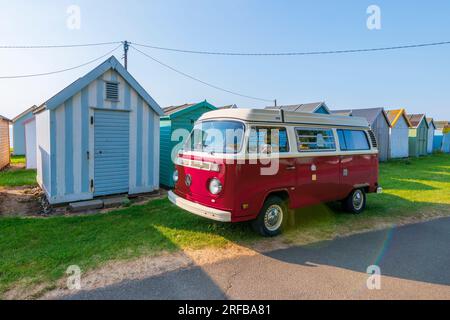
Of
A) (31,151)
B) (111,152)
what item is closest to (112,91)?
(111,152)

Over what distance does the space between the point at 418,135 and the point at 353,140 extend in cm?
2659

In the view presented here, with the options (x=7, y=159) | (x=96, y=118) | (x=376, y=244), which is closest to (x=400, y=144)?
(x=376, y=244)

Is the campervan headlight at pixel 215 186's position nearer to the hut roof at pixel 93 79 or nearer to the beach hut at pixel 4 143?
the hut roof at pixel 93 79

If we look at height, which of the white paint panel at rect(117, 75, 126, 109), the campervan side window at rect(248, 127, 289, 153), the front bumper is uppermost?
the white paint panel at rect(117, 75, 126, 109)

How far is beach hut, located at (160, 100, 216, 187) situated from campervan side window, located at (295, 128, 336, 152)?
496 centimetres

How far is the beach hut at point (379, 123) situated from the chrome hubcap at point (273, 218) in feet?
62.6

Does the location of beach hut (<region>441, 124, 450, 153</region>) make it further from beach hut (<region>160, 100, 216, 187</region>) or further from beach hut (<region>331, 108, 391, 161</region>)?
beach hut (<region>160, 100, 216, 187</region>)

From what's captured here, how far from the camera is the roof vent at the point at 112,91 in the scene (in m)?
8.25

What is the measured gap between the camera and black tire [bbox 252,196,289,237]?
540 centimetres

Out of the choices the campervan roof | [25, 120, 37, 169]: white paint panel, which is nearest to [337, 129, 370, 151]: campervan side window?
the campervan roof

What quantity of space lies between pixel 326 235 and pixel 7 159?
17.7m

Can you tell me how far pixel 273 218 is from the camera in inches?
221

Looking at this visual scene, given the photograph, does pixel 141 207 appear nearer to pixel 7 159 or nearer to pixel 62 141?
pixel 62 141

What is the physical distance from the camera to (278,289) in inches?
147
